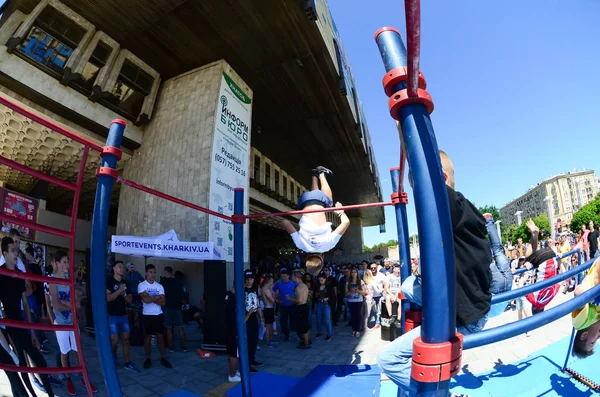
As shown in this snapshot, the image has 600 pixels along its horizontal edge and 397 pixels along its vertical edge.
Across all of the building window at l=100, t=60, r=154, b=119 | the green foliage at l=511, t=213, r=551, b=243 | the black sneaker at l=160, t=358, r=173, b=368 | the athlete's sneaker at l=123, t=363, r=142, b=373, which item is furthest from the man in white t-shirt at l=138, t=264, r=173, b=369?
the green foliage at l=511, t=213, r=551, b=243

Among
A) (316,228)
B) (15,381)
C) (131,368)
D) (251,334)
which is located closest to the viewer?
(15,381)

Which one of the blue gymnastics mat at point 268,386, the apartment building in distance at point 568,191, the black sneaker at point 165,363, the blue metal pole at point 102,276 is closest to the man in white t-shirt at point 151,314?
the black sneaker at point 165,363

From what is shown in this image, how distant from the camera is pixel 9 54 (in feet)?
27.5

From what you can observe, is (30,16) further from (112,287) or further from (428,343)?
(428,343)

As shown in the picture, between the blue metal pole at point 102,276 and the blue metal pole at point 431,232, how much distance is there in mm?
1991

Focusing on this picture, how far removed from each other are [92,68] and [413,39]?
42.9 feet

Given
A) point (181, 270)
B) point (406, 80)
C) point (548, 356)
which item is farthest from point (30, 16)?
point (548, 356)

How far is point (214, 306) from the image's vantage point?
23.9 feet

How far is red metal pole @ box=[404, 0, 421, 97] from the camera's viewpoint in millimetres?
972

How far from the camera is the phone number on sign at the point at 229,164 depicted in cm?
1012

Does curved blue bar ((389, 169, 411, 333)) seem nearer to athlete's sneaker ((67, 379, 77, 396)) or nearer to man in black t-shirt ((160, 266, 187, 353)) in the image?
athlete's sneaker ((67, 379, 77, 396))

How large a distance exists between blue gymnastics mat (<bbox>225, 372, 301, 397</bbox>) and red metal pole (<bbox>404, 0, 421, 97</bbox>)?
433cm

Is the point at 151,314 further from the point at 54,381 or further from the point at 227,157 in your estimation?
the point at 227,157

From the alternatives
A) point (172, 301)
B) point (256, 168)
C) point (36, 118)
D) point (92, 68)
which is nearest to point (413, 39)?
point (36, 118)
